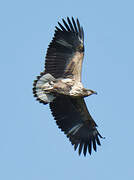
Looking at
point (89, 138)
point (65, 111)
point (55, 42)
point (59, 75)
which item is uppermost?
point (55, 42)

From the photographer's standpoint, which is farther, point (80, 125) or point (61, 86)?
point (80, 125)

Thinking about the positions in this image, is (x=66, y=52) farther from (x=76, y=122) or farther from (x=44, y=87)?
(x=76, y=122)

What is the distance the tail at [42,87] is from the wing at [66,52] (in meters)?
0.19

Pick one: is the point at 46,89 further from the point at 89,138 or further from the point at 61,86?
the point at 89,138

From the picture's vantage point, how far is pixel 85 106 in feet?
48.8

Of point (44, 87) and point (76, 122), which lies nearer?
point (44, 87)

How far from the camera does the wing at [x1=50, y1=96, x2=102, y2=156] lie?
48.9 feet

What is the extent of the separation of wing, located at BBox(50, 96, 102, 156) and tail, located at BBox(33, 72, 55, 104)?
0.23 m

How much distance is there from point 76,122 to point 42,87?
1581mm

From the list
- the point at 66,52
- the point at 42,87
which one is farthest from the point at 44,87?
the point at 66,52

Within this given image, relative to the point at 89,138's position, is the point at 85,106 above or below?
above

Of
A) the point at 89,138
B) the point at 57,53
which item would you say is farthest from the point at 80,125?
the point at 57,53

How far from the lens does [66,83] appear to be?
47.2 feet

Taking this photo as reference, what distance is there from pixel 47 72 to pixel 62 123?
1623 mm
